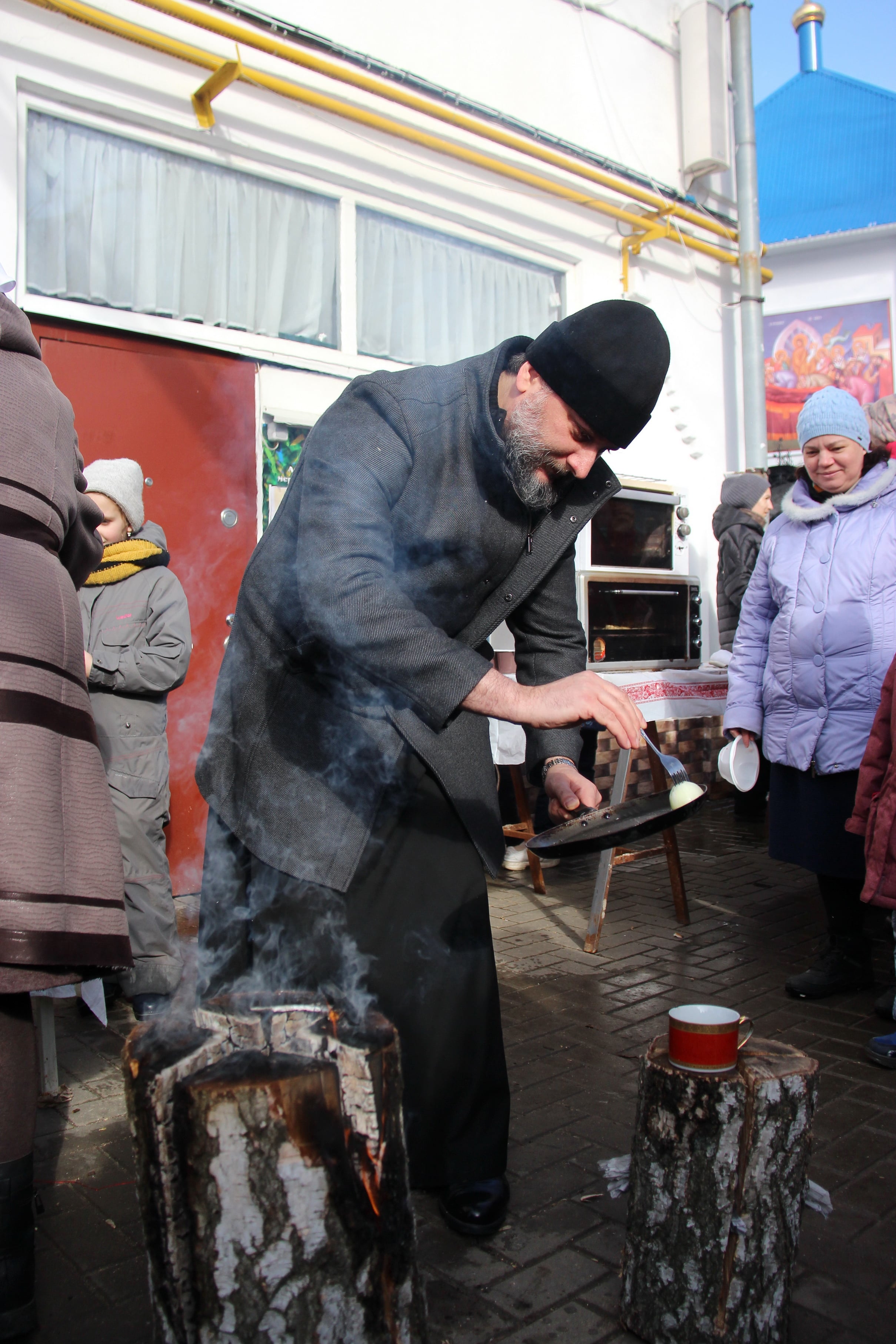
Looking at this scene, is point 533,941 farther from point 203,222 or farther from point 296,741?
point 203,222

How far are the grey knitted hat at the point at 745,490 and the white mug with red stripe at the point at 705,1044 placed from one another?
19.2 feet

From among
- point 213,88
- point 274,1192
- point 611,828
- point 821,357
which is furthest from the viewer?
point 821,357

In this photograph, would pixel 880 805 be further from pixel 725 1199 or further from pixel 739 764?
pixel 725 1199

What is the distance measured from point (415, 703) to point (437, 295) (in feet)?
19.5

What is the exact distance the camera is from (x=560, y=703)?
1.81m

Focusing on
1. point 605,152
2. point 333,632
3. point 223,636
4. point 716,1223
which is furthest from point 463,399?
point 605,152

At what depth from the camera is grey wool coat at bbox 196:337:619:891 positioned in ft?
6.62

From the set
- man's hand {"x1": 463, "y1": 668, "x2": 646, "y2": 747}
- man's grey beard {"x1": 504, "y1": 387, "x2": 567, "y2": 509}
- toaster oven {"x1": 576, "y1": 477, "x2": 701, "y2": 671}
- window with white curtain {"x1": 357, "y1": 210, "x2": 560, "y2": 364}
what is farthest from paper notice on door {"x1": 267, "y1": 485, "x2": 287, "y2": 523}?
man's hand {"x1": 463, "y1": 668, "x2": 646, "y2": 747}

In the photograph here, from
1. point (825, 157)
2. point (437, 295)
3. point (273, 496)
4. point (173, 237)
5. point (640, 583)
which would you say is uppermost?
point (825, 157)

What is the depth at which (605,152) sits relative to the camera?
7902mm

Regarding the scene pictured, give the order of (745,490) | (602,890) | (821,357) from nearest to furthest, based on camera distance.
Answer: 1. (602,890)
2. (745,490)
3. (821,357)

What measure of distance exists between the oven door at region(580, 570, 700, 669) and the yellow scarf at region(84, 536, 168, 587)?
3735 mm

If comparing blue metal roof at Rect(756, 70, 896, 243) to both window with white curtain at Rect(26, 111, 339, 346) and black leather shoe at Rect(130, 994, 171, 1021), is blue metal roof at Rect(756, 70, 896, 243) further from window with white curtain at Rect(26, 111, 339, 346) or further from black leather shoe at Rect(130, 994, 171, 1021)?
black leather shoe at Rect(130, 994, 171, 1021)

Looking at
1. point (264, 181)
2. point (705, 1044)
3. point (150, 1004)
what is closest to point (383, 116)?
point (264, 181)
